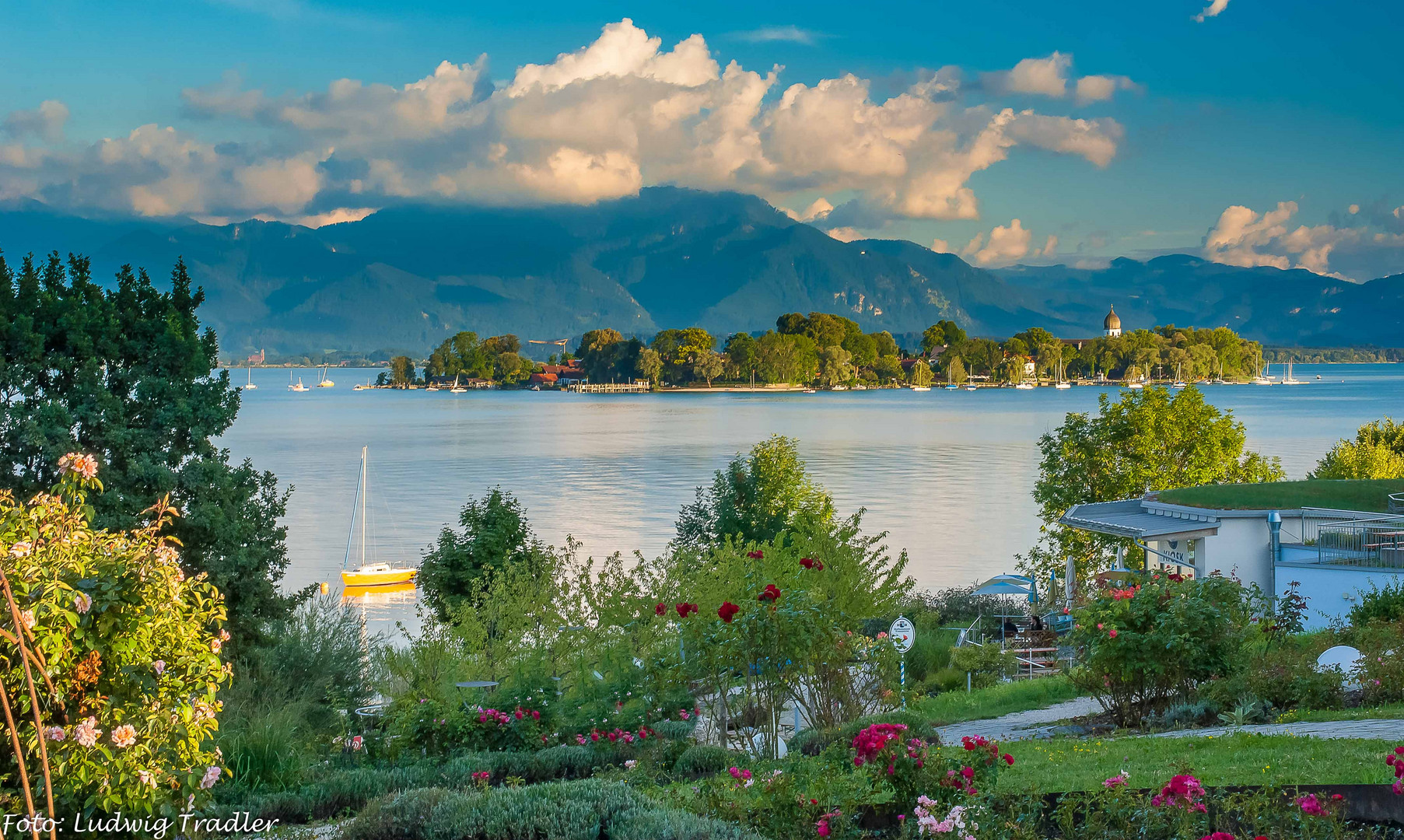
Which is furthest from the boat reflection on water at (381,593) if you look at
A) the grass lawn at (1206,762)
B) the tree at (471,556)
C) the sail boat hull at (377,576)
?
the grass lawn at (1206,762)

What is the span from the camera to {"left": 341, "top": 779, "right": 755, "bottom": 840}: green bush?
6090 mm

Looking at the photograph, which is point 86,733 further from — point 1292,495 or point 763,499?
point 763,499

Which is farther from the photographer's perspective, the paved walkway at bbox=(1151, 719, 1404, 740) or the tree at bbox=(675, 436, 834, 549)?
the tree at bbox=(675, 436, 834, 549)

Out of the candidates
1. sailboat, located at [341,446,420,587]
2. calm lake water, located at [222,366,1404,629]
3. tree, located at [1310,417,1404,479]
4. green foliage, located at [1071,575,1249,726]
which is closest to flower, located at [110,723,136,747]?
green foliage, located at [1071,575,1249,726]

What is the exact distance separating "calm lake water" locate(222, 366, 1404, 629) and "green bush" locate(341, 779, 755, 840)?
28209mm

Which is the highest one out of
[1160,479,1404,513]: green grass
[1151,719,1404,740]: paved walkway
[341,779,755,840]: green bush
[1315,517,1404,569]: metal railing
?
[1160,479,1404,513]: green grass

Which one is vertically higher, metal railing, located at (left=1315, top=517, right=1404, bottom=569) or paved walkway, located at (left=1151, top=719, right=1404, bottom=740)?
metal railing, located at (left=1315, top=517, right=1404, bottom=569)

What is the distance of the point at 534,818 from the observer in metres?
6.32

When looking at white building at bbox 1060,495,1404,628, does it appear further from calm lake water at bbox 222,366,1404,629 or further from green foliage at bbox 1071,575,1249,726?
calm lake water at bbox 222,366,1404,629

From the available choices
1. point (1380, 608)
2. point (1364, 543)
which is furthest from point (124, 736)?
point (1364, 543)

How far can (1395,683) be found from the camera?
36.0 feet

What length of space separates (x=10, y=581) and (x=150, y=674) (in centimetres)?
69

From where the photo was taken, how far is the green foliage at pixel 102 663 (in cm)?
435

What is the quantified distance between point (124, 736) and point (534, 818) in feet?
8.56
